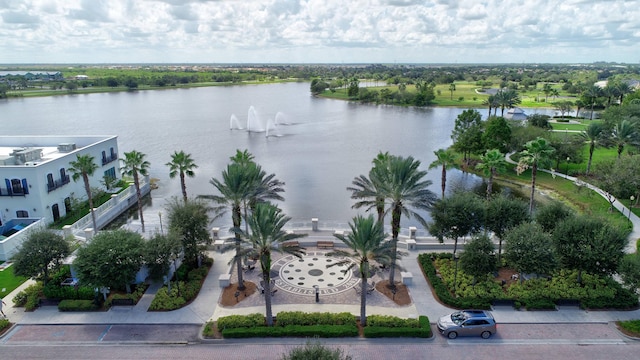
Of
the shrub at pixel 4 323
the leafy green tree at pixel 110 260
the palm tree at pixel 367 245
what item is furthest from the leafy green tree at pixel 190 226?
the palm tree at pixel 367 245

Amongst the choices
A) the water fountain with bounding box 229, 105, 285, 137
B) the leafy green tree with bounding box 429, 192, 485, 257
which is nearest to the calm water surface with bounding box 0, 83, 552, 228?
the water fountain with bounding box 229, 105, 285, 137

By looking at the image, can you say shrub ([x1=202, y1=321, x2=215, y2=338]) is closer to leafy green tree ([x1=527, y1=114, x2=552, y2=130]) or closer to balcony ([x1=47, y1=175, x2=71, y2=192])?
balcony ([x1=47, y1=175, x2=71, y2=192])

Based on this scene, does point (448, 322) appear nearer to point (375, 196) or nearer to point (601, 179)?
point (375, 196)

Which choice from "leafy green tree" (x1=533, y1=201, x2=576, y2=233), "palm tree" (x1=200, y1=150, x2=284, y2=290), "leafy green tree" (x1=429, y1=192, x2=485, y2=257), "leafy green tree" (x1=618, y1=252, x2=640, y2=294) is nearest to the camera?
"leafy green tree" (x1=618, y1=252, x2=640, y2=294)

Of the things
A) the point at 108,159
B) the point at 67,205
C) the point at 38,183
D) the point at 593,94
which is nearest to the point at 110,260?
the point at 38,183

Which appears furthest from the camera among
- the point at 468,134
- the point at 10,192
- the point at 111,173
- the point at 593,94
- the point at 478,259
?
the point at 593,94

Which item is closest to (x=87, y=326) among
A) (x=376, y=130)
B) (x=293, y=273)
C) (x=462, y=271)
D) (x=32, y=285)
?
(x=32, y=285)

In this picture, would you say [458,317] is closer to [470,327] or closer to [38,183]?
[470,327]
